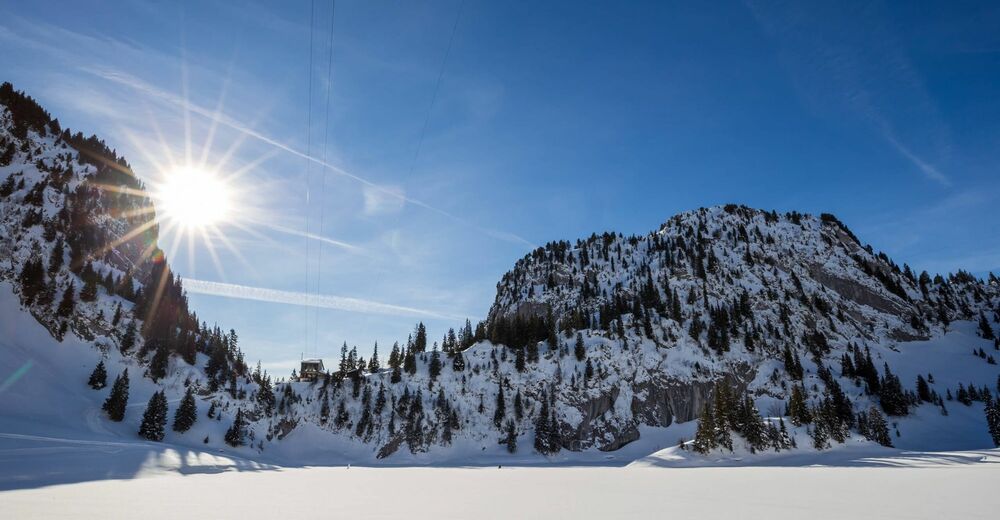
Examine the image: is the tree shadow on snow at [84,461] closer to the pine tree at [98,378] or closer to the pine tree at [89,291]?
the pine tree at [98,378]

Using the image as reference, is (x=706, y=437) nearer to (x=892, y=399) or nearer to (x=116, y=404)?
(x=892, y=399)

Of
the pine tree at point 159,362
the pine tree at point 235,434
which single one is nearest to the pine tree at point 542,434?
the pine tree at point 235,434

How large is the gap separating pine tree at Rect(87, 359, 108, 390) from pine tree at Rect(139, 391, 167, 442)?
21560 mm

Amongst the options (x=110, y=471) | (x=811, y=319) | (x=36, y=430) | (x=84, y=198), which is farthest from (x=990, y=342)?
(x=84, y=198)

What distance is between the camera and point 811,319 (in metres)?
194

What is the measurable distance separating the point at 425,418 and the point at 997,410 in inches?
5325

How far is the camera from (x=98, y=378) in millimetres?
106625

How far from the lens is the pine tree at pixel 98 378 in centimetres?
10612

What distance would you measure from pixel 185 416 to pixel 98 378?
71.1 ft

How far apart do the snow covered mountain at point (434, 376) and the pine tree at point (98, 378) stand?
3.21 ft

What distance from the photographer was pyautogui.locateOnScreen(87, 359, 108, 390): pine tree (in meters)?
106

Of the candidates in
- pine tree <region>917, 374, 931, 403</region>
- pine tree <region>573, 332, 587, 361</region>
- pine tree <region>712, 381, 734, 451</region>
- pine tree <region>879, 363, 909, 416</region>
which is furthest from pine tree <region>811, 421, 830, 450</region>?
pine tree <region>917, 374, 931, 403</region>

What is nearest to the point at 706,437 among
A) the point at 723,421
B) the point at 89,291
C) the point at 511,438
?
the point at 723,421

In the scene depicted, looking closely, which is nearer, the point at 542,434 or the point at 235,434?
the point at 235,434
